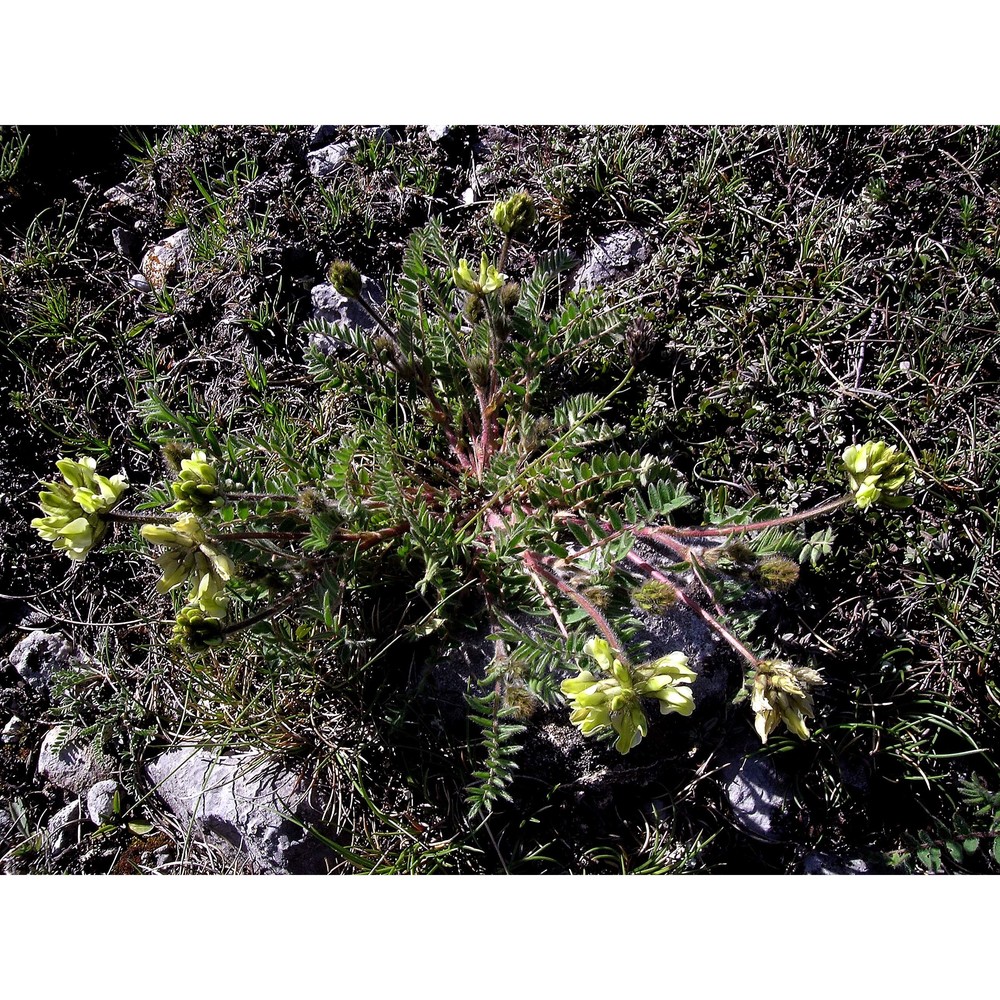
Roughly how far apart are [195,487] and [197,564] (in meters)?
0.21

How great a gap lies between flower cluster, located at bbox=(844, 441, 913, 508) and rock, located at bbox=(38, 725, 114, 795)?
2860 millimetres

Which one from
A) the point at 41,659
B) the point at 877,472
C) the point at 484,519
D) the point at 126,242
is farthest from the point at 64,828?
the point at 877,472

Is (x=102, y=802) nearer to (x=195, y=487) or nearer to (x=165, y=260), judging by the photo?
(x=195, y=487)

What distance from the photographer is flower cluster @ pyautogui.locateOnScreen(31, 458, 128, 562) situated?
6.86 ft

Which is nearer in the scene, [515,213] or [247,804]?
[515,213]

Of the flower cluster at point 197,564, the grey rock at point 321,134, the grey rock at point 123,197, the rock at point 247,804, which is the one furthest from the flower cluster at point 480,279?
the grey rock at point 123,197

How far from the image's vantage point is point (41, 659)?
331 centimetres

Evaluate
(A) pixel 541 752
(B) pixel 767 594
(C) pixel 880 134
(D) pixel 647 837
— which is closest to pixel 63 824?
(A) pixel 541 752

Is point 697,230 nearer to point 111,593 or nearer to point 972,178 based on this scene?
point 972,178

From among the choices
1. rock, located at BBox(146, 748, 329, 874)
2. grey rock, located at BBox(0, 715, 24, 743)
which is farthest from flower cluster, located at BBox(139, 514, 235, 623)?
grey rock, located at BBox(0, 715, 24, 743)

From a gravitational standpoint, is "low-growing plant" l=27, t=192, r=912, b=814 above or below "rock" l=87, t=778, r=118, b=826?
above

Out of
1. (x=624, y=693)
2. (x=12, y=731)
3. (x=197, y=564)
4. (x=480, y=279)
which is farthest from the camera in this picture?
(x=12, y=731)

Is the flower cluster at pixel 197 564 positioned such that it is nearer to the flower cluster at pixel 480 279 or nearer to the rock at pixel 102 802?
the flower cluster at pixel 480 279

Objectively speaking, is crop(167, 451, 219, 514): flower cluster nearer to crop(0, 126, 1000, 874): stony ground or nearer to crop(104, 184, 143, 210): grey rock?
crop(0, 126, 1000, 874): stony ground
